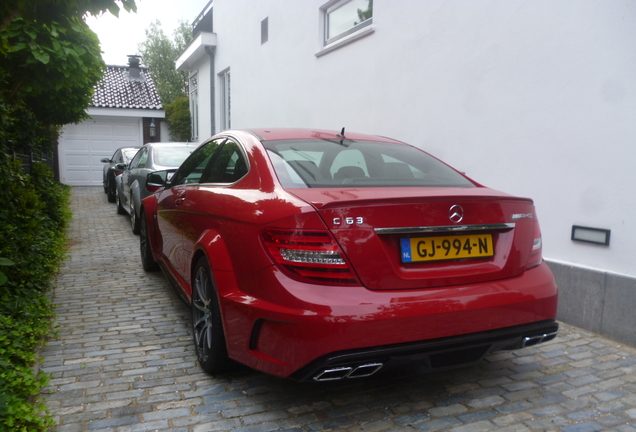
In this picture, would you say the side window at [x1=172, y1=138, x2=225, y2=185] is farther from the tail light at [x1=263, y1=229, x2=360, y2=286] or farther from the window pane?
the window pane

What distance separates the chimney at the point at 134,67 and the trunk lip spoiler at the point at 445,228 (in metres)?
26.8

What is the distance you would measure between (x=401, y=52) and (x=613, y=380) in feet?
15.0

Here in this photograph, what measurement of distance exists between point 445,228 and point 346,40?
5935mm

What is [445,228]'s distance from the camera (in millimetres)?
2598

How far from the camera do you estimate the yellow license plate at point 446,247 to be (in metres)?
2.55

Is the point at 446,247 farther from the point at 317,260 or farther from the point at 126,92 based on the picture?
the point at 126,92

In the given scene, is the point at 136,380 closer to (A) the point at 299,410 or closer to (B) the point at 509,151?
(A) the point at 299,410

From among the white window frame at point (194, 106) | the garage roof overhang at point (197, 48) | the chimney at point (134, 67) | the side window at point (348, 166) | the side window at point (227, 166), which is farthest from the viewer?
the chimney at point (134, 67)

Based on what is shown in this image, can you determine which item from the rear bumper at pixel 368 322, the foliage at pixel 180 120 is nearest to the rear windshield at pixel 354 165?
the rear bumper at pixel 368 322

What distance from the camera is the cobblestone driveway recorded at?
9.05ft

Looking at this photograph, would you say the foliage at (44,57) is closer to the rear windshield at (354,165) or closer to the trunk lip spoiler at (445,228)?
the rear windshield at (354,165)

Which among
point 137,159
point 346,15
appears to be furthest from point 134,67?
point 346,15

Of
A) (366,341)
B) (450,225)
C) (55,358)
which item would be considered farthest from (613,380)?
(55,358)

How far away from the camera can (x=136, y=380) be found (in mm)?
3270
